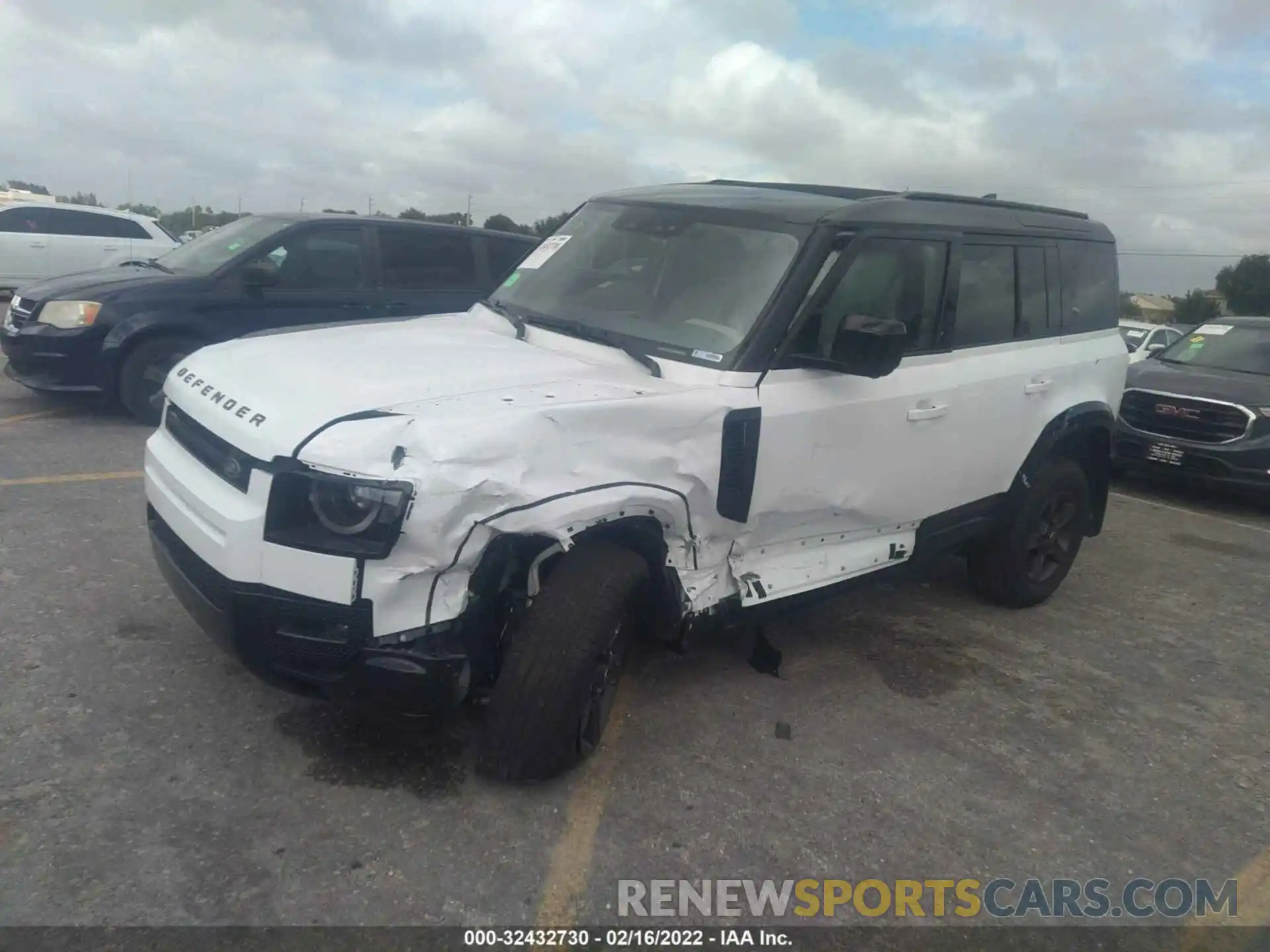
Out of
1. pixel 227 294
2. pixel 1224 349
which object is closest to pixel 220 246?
pixel 227 294

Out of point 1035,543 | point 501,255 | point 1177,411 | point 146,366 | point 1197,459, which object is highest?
point 501,255

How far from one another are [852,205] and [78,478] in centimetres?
476

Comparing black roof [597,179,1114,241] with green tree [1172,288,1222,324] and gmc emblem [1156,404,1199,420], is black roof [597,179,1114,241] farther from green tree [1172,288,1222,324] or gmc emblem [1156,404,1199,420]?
green tree [1172,288,1222,324]

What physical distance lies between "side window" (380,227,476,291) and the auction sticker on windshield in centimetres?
363

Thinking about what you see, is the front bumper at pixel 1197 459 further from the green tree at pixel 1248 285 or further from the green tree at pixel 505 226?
the green tree at pixel 1248 285

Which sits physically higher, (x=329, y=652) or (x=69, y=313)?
(x=69, y=313)

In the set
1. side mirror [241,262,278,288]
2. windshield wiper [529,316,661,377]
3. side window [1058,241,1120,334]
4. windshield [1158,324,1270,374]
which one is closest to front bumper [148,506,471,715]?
windshield wiper [529,316,661,377]

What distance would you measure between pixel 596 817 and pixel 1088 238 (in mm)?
4102

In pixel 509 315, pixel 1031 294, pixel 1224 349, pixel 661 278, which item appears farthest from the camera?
pixel 1224 349

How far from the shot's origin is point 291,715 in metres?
3.40

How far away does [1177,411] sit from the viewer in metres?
8.09

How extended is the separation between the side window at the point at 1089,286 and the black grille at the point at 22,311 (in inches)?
274

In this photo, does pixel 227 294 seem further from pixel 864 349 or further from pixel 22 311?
pixel 864 349

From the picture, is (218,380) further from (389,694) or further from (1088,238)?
(1088,238)
